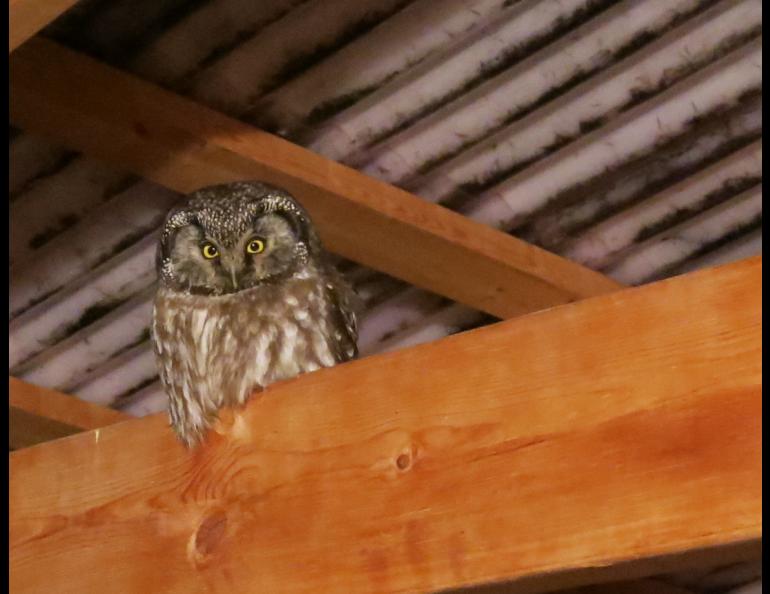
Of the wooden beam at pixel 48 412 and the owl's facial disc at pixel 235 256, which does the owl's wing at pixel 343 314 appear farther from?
the wooden beam at pixel 48 412

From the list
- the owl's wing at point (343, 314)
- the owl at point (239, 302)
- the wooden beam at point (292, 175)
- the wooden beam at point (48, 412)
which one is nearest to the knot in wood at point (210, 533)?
the owl at point (239, 302)

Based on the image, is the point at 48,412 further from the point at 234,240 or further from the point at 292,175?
the point at 234,240

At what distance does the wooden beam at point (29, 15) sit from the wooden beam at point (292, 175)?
51 centimetres

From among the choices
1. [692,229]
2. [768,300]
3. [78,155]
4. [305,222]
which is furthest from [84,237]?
[768,300]

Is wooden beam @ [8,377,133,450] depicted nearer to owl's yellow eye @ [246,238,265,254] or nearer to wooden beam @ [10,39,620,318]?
wooden beam @ [10,39,620,318]

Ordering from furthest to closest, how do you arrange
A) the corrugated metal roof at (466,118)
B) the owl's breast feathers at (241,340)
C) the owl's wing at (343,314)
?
the corrugated metal roof at (466,118)
the owl's wing at (343,314)
the owl's breast feathers at (241,340)

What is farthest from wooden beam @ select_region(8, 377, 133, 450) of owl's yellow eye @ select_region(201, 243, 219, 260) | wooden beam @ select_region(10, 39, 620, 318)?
owl's yellow eye @ select_region(201, 243, 219, 260)

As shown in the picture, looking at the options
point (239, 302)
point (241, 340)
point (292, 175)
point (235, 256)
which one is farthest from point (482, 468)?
point (292, 175)

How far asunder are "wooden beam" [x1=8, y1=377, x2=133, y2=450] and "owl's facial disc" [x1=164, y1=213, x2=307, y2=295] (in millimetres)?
1222

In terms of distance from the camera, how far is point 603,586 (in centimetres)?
228

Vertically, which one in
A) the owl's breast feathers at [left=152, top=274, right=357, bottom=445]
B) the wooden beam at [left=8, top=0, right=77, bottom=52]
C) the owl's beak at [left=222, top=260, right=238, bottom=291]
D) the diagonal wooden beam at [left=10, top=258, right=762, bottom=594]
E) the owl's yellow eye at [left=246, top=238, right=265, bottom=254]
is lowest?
the diagonal wooden beam at [left=10, top=258, right=762, bottom=594]

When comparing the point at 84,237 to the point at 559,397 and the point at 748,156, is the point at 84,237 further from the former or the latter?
the point at 559,397

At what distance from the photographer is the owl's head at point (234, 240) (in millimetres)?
2424

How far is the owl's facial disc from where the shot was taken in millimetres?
2412
